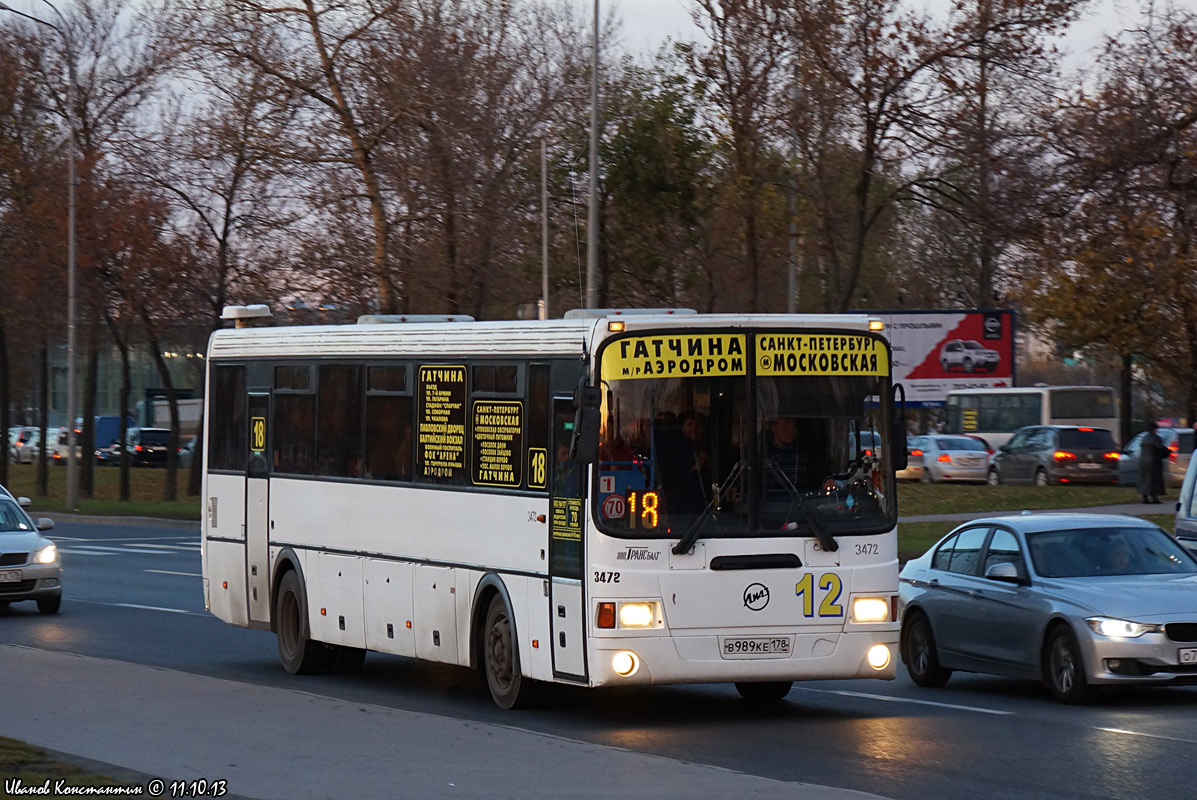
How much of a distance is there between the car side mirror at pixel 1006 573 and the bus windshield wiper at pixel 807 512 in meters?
2.39

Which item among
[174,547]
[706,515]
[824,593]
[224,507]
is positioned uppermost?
[706,515]

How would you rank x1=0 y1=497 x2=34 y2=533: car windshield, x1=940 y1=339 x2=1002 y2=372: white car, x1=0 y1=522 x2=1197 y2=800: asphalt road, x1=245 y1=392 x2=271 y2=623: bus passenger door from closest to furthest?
x1=0 y1=522 x2=1197 y2=800: asphalt road < x1=245 y1=392 x2=271 y2=623: bus passenger door < x1=0 y1=497 x2=34 y2=533: car windshield < x1=940 y1=339 x2=1002 y2=372: white car

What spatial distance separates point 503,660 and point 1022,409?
4859 centimetres

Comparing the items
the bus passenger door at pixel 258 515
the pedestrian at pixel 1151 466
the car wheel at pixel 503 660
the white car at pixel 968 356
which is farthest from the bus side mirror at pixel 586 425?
the white car at pixel 968 356

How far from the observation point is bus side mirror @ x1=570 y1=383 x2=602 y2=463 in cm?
1112

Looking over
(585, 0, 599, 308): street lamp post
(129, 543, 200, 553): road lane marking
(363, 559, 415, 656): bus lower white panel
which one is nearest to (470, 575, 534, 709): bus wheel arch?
(363, 559, 415, 656): bus lower white panel

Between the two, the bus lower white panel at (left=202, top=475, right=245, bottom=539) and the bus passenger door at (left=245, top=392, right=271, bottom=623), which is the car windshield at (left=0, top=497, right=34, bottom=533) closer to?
the bus lower white panel at (left=202, top=475, right=245, bottom=539)

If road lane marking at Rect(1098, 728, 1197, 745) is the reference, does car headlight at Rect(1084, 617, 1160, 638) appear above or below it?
above

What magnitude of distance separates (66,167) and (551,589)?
3916 cm

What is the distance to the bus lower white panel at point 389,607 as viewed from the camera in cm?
1371

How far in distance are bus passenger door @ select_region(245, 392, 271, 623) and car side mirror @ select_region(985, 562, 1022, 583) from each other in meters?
6.29

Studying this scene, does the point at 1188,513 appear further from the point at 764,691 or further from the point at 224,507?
the point at 224,507

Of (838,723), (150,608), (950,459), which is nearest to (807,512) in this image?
(838,723)

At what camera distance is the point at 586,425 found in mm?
11219
